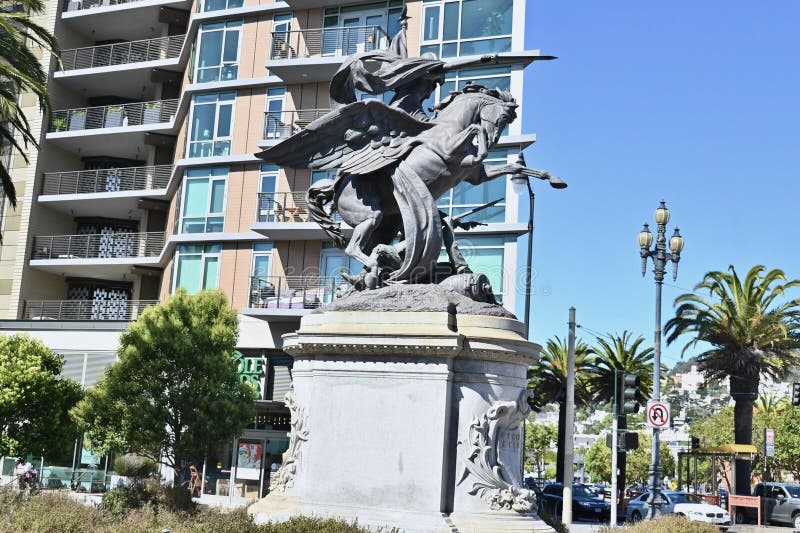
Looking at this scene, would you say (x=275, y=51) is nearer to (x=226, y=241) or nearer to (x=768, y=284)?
(x=226, y=241)

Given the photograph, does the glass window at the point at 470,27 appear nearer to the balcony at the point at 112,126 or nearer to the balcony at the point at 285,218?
the balcony at the point at 285,218

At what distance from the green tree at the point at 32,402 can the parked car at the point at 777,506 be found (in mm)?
24508

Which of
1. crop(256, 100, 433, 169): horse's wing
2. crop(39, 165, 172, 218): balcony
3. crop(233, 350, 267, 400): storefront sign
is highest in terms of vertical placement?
crop(39, 165, 172, 218): balcony

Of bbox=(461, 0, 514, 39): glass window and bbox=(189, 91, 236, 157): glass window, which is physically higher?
bbox=(461, 0, 514, 39): glass window

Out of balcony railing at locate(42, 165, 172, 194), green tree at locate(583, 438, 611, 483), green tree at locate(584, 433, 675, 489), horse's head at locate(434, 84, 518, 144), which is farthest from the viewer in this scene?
green tree at locate(583, 438, 611, 483)

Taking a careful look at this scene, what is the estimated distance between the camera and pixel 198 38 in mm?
41438

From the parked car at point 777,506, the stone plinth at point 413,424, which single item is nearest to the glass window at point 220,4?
the parked car at point 777,506

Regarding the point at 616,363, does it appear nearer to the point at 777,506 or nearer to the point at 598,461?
the point at 777,506

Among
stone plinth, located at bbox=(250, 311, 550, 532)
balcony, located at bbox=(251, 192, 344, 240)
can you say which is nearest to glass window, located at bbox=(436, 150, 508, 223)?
balcony, located at bbox=(251, 192, 344, 240)

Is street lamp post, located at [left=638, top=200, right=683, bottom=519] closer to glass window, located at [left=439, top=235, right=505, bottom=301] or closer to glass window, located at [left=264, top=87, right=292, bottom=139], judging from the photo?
glass window, located at [left=439, top=235, right=505, bottom=301]

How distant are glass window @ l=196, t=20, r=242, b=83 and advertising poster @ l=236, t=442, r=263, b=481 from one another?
15785mm

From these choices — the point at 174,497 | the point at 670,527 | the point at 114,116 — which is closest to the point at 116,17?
the point at 114,116

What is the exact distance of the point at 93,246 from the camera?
45.9 m

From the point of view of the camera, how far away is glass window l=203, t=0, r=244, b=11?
40844 millimetres
